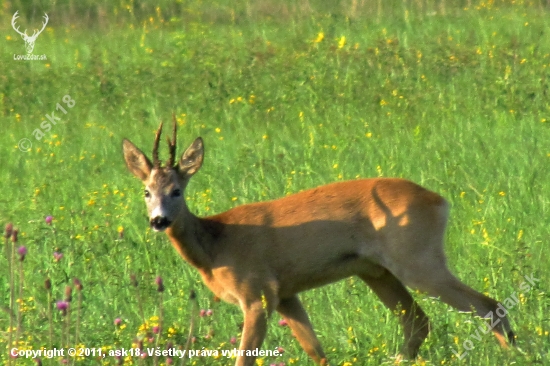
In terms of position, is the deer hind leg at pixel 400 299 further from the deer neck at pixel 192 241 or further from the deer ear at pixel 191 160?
the deer ear at pixel 191 160

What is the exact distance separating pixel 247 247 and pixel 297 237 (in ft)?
0.95

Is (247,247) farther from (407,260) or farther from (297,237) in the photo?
(407,260)

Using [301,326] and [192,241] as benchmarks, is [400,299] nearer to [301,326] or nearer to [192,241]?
[301,326]

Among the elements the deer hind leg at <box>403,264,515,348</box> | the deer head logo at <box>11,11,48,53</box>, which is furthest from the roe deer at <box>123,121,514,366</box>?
the deer head logo at <box>11,11,48,53</box>

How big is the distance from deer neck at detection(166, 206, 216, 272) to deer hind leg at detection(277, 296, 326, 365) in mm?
489

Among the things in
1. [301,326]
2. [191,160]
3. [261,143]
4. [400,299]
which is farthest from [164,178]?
[261,143]

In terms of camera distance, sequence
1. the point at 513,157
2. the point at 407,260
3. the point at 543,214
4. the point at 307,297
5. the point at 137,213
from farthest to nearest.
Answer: the point at 513,157 < the point at 137,213 < the point at 543,214 < the point at 307,297 < the point at 407,260

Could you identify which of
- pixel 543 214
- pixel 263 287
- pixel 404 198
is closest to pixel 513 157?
pixel 543 214

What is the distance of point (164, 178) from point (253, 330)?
1016mm

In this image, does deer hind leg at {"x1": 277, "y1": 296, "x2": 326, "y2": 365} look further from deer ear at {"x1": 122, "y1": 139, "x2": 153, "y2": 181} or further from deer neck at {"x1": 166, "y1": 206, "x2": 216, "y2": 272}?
deer ear at {"x1": 122, "y1": 139, "x2": 153, "y2": 181}

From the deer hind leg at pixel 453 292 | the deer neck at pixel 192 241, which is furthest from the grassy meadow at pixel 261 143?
the deer neck at pixel 192 241

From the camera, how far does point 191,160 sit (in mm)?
6270

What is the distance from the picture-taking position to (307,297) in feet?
22.1

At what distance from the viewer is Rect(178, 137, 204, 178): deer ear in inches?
244
